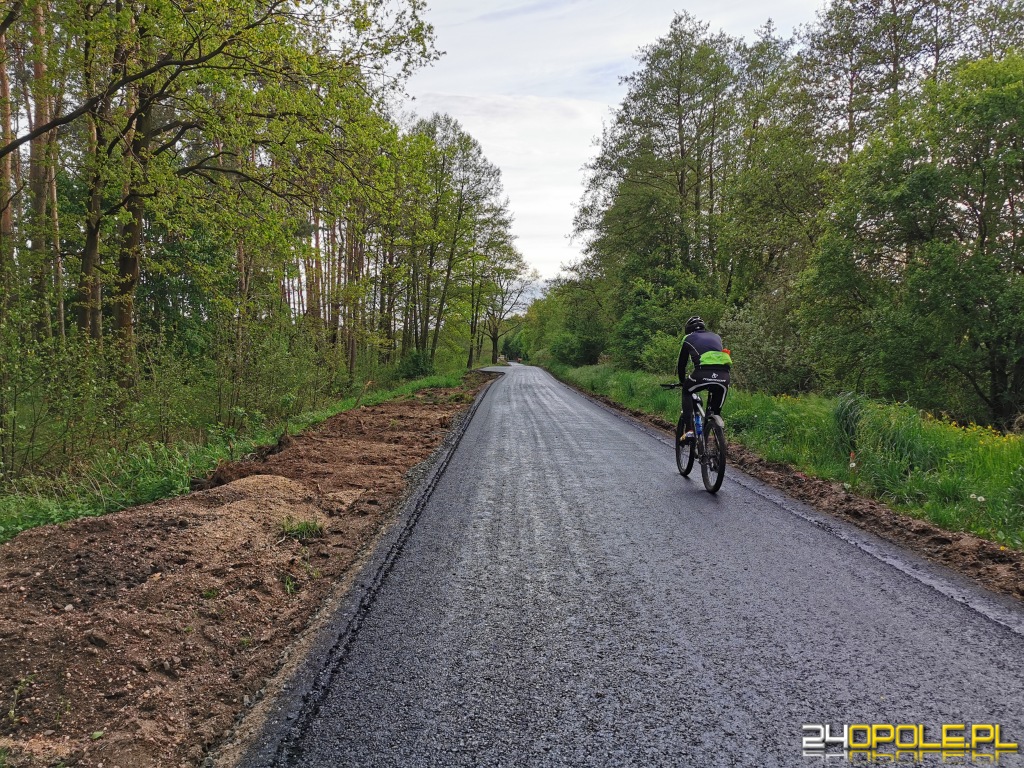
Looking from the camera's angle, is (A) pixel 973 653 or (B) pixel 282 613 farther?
(B) pixel 282 613

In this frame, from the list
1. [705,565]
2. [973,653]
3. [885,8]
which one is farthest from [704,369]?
[885,8]

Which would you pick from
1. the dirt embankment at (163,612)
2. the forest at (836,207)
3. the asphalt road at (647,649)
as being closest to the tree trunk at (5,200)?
the dirt embankment at (163,612)

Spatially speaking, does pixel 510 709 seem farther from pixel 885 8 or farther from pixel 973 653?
pixel 885 8

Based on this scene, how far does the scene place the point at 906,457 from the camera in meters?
5.86

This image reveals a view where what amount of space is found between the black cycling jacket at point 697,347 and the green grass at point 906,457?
2.06 m

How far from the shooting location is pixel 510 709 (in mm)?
2191

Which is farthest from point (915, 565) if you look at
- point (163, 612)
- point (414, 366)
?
point (414, 366)

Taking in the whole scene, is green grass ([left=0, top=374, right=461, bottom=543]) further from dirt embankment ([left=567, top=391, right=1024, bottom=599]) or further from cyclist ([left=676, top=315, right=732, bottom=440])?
dirt embankment ([left=567, top=391, right=1024, bottom=599])

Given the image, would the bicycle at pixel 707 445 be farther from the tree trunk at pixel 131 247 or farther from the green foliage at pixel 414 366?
the green foliage at pixel 414 366

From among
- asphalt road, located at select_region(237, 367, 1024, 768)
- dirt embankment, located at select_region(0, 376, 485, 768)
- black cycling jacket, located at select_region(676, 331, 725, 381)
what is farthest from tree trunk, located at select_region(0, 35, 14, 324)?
black cycling jacket, located at select_region(676, 331, 725, 381)

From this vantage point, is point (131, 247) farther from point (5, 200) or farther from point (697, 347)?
point (697, 347)

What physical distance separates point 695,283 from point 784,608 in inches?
779

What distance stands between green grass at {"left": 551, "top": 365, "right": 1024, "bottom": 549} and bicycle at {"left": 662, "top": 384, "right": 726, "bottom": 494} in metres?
1.54

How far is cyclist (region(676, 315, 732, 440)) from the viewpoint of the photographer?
6.09m
